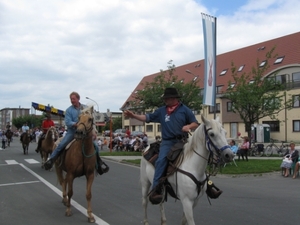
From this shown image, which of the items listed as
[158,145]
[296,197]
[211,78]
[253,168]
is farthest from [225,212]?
[211,78]

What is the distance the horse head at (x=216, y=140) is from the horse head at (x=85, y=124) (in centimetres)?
267

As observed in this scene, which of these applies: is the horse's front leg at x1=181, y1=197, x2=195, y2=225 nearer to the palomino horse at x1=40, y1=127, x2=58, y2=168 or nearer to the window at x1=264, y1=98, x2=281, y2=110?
the palomino horse at x1=40, y1=127, x2=58, y2=168

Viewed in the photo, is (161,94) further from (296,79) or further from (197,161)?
(296,79)

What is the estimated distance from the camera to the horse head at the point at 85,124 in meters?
6.88

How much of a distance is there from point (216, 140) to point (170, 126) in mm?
1074

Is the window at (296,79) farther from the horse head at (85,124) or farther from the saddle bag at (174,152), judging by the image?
the saddle bag at (174,152)

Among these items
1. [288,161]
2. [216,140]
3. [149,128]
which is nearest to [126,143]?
[288,161]

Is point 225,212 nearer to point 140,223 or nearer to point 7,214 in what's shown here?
point 140,223

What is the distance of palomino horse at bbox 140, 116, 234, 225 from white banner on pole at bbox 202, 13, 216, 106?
1227 centimetres

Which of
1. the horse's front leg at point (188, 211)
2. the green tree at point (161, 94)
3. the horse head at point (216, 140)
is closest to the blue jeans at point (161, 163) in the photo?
the horse's front leg at point (188, 211)

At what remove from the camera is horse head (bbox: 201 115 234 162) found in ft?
16.2

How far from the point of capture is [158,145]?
658 cm

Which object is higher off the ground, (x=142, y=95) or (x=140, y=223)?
(x=142, y=95)

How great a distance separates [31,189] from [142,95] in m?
14.9
